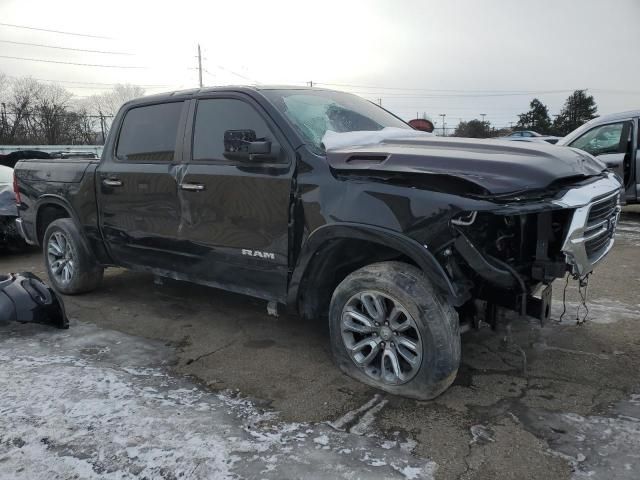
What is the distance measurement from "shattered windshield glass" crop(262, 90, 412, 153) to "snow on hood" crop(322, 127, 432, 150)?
57 millimetres

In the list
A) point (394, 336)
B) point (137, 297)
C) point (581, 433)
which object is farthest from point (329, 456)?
point (137, 297)

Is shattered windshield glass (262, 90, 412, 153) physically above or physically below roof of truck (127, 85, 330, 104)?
below

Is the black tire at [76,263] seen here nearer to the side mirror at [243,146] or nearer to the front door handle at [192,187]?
the front door handle at [192,187]

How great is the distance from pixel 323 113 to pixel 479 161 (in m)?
1.48

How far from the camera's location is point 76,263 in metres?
5.28

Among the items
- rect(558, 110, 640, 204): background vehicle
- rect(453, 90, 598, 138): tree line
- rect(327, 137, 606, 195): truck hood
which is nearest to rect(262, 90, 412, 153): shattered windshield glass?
rect(327, 137, 606, 195): truck hood

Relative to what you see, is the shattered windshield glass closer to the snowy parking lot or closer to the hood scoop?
the hood scoop

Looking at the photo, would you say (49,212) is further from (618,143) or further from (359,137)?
(618,143)

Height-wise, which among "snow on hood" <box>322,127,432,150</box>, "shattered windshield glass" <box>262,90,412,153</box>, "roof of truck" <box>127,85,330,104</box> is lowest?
"snow on hood" <box>322,127,432,150</box>

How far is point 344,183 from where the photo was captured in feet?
10.7

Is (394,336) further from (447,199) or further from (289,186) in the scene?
(289,186)

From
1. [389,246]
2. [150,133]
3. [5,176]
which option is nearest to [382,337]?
[389,246]

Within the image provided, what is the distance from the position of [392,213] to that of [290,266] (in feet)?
2.93

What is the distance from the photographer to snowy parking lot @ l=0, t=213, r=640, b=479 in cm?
254
